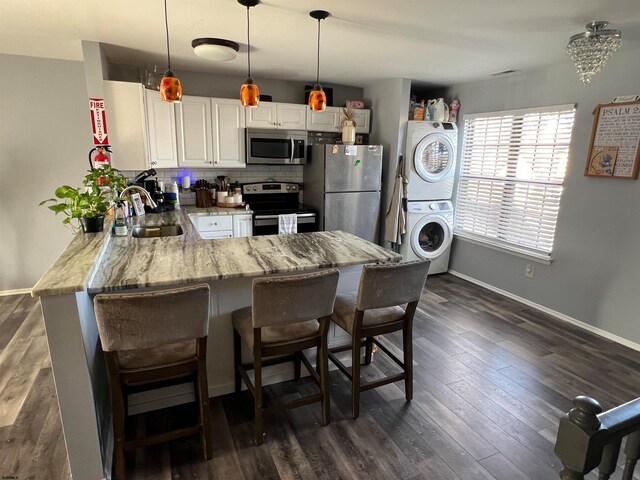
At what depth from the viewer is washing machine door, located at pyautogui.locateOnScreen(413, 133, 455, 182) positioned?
444 cm

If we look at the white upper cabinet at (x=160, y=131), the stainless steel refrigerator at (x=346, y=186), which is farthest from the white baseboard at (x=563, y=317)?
the white upper cabinet at (x=160, y=131)

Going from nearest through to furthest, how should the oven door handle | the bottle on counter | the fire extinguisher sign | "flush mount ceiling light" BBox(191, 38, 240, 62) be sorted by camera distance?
1. the bottle on counter
2. "flush mount ceiling light" BBox(191, 38, 240, 62)
3. the fire extinguisher sign
4. the oven door handle

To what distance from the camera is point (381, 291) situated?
2037 mm

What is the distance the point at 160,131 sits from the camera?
3850mm

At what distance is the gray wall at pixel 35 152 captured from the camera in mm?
3678

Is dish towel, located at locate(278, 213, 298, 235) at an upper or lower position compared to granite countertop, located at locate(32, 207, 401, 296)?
lower

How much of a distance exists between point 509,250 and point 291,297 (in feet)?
10.6

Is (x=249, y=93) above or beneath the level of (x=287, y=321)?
above

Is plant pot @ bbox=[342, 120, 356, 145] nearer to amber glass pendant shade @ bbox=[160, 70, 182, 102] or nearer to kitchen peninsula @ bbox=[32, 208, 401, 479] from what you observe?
kitchen peninsula @ bbox=[32, 208, 401, 479]

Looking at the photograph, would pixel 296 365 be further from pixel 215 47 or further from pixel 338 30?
pixel 215 47

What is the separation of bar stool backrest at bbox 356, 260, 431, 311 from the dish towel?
2372 mm

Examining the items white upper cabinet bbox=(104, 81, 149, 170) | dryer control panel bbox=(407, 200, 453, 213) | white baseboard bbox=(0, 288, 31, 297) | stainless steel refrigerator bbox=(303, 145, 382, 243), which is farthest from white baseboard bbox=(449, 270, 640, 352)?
white baseboard bbox=(0, 288, 31, 297)

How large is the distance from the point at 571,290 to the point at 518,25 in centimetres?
246

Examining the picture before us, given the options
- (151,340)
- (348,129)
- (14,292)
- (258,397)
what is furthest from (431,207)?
(14,292)
